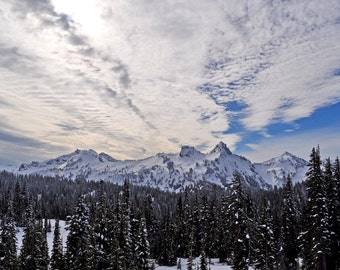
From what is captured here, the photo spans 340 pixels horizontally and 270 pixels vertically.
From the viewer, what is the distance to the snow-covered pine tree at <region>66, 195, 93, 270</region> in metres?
42.2

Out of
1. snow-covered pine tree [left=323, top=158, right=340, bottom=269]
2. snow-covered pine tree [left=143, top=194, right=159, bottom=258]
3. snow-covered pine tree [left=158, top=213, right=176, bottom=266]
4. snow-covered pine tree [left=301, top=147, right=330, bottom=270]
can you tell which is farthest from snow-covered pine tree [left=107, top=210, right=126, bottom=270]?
snow-covered pine tree [left=143, top=194, right=159, bottom=258]

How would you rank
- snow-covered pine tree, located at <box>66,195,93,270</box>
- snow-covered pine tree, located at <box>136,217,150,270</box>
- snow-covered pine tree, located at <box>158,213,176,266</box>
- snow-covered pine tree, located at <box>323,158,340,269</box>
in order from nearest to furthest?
snow-covered pine tree, located at <box>323,158,340,269</box>
snow-covered pine tree, located at <box>66,195,93,270</box>
snow-covered pine tree, located at <box>136,217,150,270</box>
snow-covered pine tree, located at <box>158,213,176,266</box>

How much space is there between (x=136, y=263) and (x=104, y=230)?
9152 mm

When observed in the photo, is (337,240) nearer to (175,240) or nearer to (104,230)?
(104,230)

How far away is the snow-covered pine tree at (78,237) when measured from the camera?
42.2 metres

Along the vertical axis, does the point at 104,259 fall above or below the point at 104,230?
below

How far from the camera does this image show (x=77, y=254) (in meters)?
42.8

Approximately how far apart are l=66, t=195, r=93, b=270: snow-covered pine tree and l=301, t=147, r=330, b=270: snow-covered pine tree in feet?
86.7

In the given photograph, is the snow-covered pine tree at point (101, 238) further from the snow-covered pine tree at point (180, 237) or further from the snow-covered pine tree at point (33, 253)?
the snow-covered pine tree at point (180, 237)

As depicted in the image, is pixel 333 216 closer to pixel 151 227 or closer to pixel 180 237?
pixel 180 237

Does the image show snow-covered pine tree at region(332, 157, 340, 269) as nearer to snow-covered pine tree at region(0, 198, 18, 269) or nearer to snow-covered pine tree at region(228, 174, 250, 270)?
snow-covered pine tree at region(228, 174, 250, 270)

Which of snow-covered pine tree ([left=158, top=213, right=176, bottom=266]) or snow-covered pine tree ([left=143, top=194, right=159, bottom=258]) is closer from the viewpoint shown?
snow-covered pine tree ([left=158, top=213, right=176, bottom=266])

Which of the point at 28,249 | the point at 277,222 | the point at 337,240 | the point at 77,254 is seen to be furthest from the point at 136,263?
the point at 277,222

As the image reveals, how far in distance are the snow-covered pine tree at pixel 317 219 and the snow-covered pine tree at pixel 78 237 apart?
26.4 m
